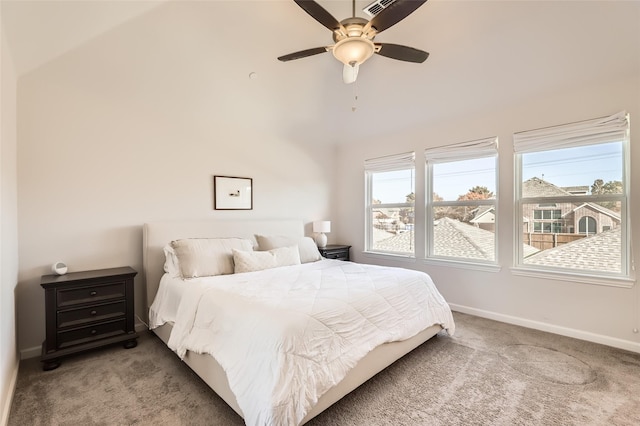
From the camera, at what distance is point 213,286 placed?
2.51m

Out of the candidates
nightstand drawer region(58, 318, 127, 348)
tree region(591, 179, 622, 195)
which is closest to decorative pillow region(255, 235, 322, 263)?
nightstand drawer region(58, 318, 127, 348)

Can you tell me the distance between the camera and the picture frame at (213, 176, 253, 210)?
393 centimetres

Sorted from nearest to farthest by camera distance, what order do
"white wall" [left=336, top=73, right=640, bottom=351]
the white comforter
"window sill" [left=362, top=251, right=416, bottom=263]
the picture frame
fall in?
1. the white comforter
2. "white wall" [left=336, top=73, right=640, bottom=351]
3. the picture frame
4. "window sill" [left=362, top=251, right=416, bottom=263]

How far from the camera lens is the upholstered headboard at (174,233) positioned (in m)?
3.23

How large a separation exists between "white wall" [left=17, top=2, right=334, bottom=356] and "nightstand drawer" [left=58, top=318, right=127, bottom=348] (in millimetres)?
436

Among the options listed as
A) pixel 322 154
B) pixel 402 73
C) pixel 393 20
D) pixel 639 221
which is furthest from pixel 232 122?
pixel 639 221

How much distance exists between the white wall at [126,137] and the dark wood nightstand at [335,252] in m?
1.42

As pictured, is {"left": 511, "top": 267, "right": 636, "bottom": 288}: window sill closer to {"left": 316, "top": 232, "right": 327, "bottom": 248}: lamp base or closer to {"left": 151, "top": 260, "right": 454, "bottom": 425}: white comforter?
{"left": 151, "top": 260, "right": 454, "bottom": 425}: white comforter

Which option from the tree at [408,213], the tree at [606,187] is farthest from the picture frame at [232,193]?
the tree at [606,187]

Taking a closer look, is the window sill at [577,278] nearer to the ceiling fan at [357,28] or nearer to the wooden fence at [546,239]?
the wooden fence at [546,239]

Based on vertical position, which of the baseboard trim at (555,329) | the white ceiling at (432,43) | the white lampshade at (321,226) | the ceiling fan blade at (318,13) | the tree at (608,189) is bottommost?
the baseboard trim at (555,329)

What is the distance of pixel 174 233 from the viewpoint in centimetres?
341

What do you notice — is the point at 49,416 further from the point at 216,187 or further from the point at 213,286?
the point at 216,187

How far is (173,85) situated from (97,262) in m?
2.01
